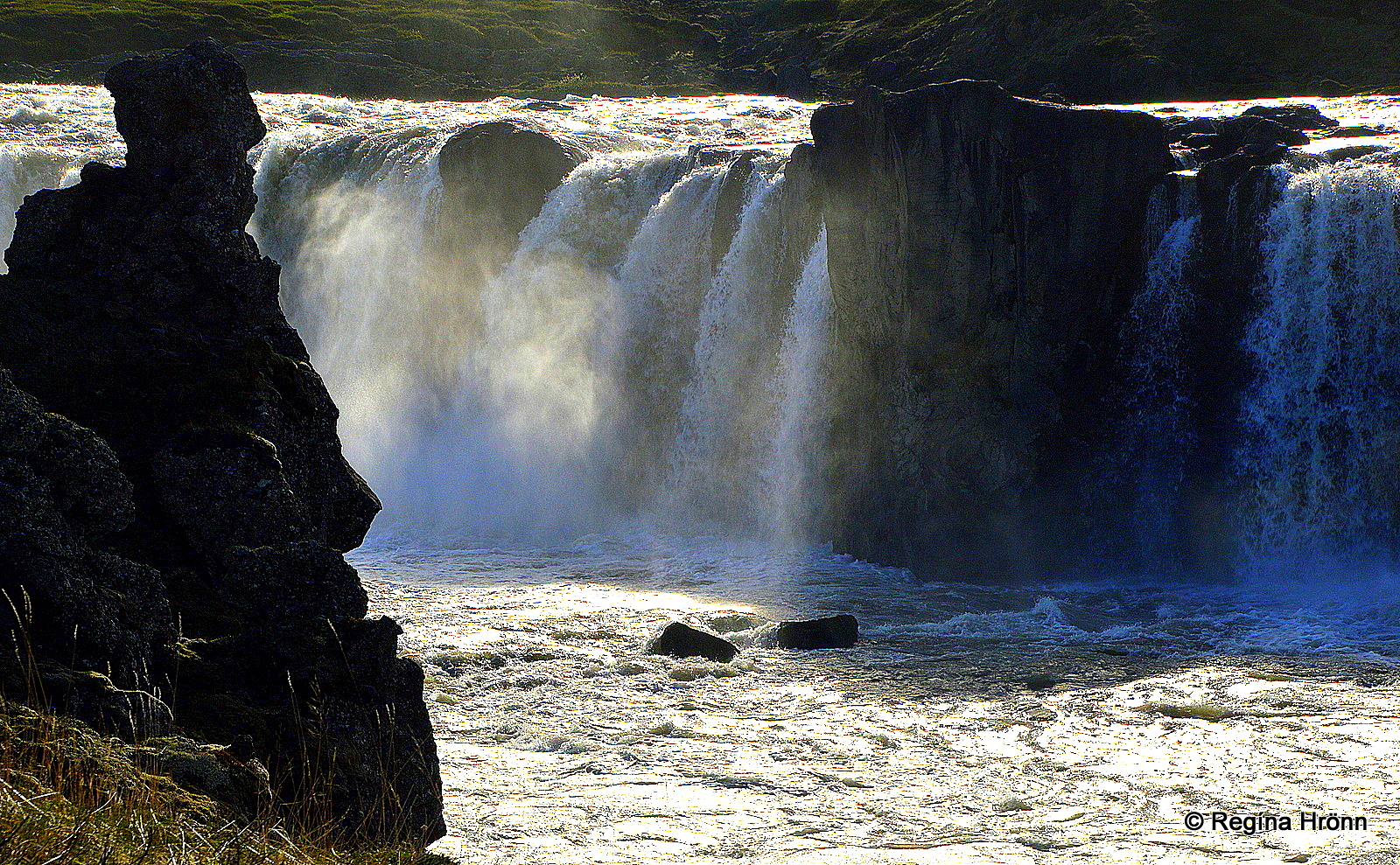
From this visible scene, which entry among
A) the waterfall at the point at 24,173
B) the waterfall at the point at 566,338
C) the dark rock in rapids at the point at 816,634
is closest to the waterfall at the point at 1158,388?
the waterfall at the point at 566,338

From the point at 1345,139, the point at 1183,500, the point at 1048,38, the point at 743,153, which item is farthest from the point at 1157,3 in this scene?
the point at 1183,500

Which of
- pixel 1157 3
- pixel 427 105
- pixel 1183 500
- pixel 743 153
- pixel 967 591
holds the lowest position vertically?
pixel 967 591

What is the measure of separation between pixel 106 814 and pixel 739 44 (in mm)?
73962

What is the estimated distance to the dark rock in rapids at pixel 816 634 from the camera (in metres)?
18.7

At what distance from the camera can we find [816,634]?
61.6 ft

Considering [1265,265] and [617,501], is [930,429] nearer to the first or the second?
[1265,265]

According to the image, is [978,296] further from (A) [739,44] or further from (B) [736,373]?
(A) [739,44]

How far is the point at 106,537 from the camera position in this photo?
26.6 ft

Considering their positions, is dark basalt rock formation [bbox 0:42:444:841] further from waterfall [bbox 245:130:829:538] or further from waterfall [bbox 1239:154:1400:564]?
waterfall [bbox 1239:154:1400:564]

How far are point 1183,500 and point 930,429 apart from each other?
4965mm

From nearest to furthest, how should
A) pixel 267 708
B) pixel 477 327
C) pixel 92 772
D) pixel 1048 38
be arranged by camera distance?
pixel 92 772 → pixel 267 708 → pixel 477 327 → pixel 1048 38

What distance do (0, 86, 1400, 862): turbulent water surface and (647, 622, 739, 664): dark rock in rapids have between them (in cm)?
40

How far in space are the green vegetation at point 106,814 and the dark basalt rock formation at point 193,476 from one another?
1.81ft

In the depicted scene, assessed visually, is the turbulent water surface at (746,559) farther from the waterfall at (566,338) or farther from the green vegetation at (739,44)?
the green vegetation at (739,44)
